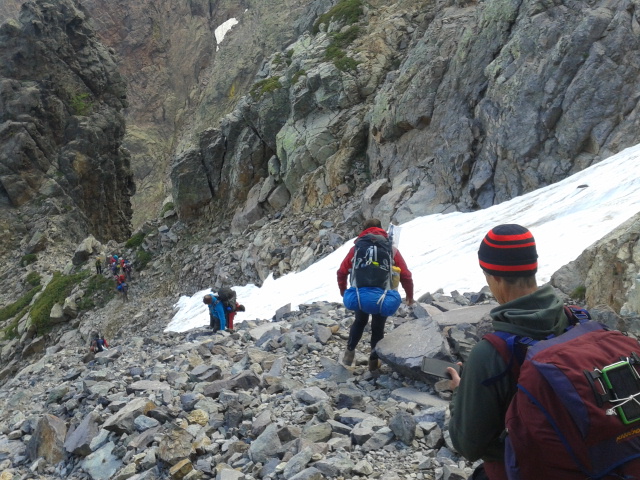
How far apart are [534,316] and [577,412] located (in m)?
0.60

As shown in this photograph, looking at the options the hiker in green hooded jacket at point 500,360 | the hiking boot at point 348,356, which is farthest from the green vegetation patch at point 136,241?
the hiker in green hooded jacket at point 500,360

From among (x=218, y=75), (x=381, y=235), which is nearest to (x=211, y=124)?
(x=218, y=75)

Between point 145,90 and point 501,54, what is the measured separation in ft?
341

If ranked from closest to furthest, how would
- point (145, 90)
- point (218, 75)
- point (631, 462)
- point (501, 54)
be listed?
point (631, 462) < point (501, 54) < point (218, 75) < point (145, 90)

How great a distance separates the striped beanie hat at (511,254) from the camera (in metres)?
3.15

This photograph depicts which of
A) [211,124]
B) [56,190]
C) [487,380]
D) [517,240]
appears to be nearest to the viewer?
[487,380]

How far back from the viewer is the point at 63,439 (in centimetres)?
796

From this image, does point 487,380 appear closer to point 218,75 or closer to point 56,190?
point 56,190

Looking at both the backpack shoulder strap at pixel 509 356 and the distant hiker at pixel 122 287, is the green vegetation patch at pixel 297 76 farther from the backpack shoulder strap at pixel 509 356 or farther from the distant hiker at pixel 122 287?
the backpack shoulder strap at pixel 509 356

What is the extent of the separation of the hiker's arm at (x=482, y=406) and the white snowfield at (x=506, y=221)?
354 inches

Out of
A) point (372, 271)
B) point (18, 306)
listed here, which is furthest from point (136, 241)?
point (372, 271)

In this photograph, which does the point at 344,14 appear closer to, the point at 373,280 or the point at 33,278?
the point at 373,280

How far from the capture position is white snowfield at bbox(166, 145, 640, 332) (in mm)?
12344

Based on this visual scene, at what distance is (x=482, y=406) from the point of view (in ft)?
9.09
